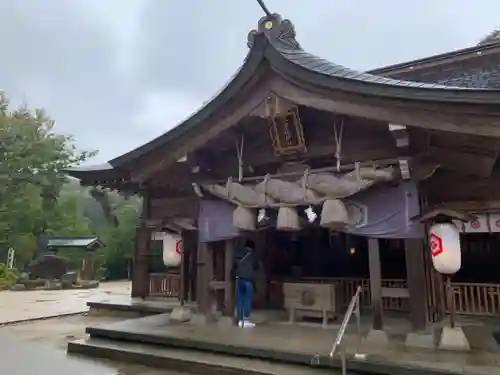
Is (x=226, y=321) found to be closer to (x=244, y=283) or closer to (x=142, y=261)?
(x=244, y=283)

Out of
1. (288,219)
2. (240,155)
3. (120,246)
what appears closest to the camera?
(288,219)

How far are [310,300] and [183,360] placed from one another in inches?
105

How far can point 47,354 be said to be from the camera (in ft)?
21.8

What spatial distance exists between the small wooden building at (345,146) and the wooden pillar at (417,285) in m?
0.01

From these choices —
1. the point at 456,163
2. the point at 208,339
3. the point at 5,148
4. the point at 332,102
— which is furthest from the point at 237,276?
the point at 5,148

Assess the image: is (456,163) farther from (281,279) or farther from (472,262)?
(281,279)

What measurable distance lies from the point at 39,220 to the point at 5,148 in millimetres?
5467

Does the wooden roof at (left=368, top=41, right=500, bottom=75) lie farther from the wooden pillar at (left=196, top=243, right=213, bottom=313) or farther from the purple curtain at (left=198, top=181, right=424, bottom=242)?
the wooden pillar at (left=196, top=243, right=213, bottom=313)

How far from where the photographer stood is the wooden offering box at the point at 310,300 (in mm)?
7098

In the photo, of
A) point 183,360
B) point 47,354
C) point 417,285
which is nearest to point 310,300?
point 417,285

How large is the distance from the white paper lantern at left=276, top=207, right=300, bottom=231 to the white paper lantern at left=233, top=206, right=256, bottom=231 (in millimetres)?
569

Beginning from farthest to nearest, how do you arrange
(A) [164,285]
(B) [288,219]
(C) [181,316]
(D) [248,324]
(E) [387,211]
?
(A) [164,285]
(C) [181,316]
(D) [248,324]
(B) [288,219]
(E) [387,211]

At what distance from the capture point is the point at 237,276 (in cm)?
707

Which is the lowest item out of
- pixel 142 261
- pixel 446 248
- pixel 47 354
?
pixel 47 354
